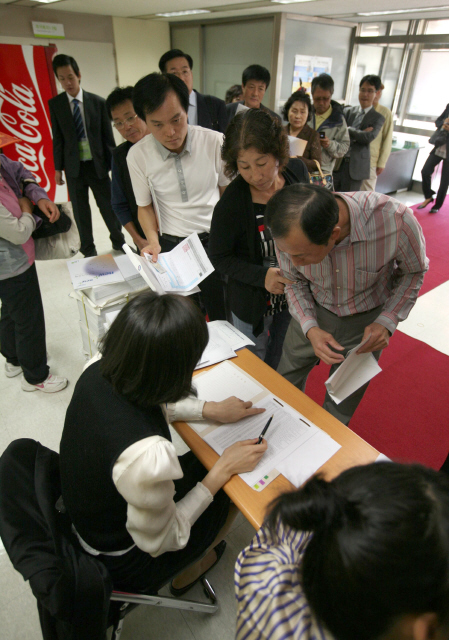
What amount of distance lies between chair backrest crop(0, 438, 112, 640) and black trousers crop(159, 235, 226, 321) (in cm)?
146

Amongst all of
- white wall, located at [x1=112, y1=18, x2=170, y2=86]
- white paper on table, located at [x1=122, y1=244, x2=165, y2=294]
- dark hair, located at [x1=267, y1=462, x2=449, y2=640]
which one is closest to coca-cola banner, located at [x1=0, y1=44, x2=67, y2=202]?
white wall, located at [x1=112, y1=18, x2=170, y2=86]

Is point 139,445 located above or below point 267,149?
below

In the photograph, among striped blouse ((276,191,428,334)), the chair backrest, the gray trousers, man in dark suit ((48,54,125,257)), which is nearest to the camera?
the chair backrest

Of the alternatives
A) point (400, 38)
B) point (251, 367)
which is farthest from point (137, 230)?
point (400, 38)

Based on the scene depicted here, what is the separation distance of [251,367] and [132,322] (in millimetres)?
659

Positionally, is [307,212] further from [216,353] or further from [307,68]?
[307,68]

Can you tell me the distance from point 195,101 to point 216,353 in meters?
1.98

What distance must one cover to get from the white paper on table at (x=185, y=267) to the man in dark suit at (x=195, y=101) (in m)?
1.31

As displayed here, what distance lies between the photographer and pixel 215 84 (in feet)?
20.4

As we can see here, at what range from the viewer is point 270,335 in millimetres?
1996

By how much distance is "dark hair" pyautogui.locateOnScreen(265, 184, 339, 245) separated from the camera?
114 centimetres

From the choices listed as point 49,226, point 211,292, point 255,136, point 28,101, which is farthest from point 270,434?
point 28,101

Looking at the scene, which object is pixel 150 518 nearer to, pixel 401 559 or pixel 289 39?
pixel 401 559

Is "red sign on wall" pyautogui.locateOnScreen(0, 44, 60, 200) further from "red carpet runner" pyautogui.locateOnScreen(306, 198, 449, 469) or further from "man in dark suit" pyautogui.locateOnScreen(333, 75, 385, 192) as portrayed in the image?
"red carpet runner" pyautogui.locateOnScreen(306, 198, 449, 469)
